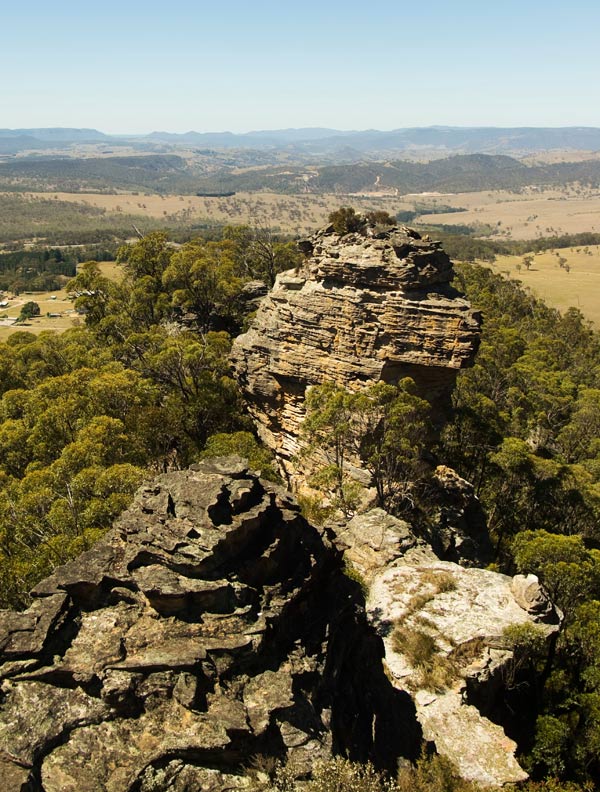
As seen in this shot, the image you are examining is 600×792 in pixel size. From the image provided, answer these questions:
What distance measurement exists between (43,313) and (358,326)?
113 meters

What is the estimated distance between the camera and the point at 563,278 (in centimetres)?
15825

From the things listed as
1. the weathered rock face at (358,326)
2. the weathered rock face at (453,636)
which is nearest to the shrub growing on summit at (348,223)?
the weathered rock face at (358,326)

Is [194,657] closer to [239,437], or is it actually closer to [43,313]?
[239,437]

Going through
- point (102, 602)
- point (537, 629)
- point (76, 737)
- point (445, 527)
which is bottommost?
point (445, 527)

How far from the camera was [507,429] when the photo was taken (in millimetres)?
43375

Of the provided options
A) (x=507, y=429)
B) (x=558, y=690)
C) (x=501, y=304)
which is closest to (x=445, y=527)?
(x=558, y=690)

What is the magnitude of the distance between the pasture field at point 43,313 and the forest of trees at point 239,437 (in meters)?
50.5

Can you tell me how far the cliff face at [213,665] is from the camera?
1121 cm

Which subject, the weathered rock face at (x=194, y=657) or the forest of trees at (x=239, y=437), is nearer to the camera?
the weathered rock face at (x=194, y=657)

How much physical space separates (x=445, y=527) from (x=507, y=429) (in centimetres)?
1521

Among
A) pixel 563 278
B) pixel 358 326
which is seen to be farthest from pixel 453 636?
pixel 563 278

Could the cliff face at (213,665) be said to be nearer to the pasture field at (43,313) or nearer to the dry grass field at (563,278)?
the pasture field at (43,313)

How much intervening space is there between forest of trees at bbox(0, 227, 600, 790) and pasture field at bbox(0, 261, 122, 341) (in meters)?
50.5

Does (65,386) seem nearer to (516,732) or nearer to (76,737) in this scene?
(76,737)
